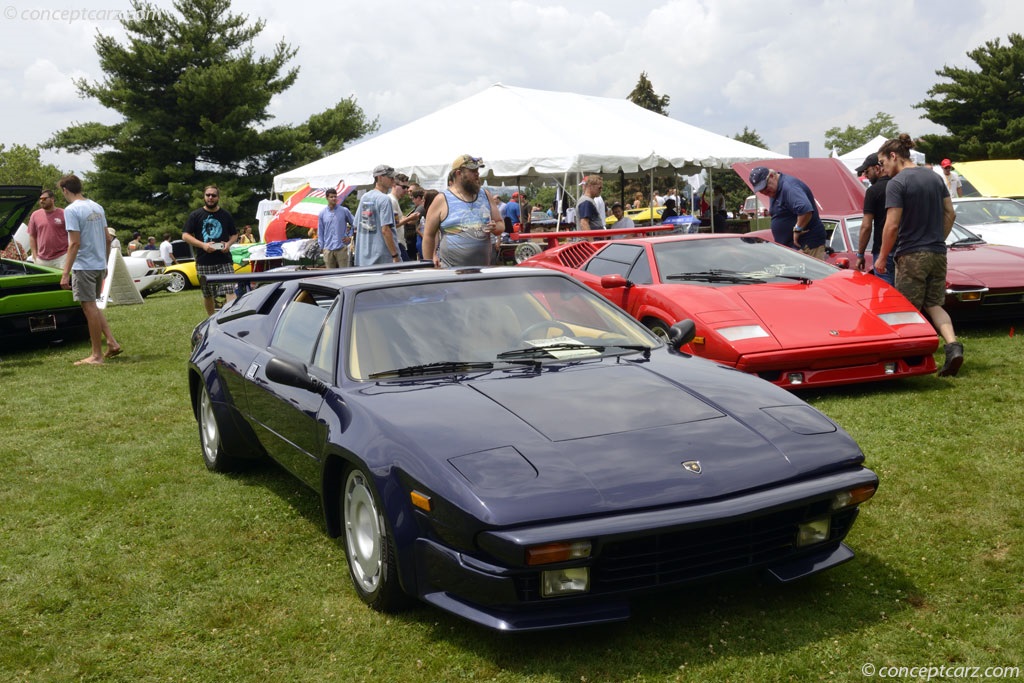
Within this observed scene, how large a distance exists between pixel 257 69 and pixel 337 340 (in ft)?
120

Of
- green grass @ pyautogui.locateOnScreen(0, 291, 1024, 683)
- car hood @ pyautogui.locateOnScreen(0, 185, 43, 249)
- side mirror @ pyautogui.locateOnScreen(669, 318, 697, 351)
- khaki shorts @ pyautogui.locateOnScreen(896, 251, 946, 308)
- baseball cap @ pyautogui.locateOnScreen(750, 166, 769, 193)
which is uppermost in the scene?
car hood @ pyautogui.locateOnScreen(0, 185, 43, 249)

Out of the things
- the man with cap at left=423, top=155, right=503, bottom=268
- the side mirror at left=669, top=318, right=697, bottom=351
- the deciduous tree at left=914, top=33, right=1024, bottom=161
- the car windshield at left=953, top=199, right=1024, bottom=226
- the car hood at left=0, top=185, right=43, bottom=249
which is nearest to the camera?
the side mirror at left=669, top=318, right=697, bottom=351

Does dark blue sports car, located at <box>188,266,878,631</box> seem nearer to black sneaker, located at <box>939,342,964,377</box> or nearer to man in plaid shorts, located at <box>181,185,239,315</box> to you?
black sneaker, located at <box>939,342,964,377</box>

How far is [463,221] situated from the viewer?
7.29 meters

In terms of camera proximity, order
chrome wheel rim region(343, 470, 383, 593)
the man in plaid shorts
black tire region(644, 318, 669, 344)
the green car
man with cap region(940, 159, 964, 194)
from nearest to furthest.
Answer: chrome wheel rim region(343, 470, 383, 593) → black tire region(644, 318, 669, 344) → the man in plaid shorts → the green car → man with cap region(940, 159, 964, 194)

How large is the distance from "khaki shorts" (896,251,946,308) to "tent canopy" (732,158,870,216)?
6790 mm

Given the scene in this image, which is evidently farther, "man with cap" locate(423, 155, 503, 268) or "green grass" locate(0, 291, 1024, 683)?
"man with cap" locate(423, 155, 503, 268)

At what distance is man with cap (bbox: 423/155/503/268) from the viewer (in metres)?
7.27

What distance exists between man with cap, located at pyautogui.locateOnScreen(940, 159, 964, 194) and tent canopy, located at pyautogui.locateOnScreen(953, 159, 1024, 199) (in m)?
0.27

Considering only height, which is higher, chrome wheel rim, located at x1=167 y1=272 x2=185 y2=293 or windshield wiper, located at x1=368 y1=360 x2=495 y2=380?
windshield wiper, located at x1=368 y1=360 x2=495 y2=380

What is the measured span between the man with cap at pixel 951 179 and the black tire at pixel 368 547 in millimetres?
14165

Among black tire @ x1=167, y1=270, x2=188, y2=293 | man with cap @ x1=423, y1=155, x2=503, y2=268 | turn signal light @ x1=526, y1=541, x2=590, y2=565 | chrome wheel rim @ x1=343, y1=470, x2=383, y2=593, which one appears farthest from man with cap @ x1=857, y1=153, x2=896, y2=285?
black tire @ x1=167, y1=270, x2=188, y2=293

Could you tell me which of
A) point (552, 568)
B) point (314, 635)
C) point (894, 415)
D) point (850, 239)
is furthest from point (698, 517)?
point (850, 239)

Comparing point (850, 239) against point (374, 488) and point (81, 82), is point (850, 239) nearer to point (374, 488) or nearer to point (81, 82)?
point (374, 488)
